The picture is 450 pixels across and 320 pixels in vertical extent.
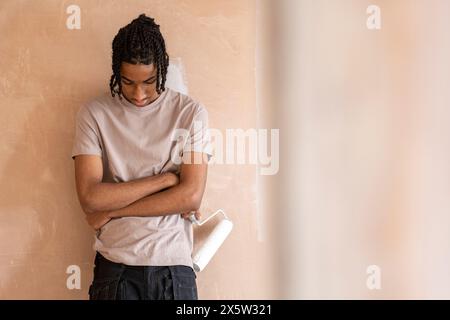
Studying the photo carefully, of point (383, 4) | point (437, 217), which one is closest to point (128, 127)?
point (383, 4)

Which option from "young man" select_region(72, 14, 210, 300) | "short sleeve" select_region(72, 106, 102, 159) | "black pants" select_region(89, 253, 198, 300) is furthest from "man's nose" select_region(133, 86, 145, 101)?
"black pants" select_region(89, 253, 198, 300)

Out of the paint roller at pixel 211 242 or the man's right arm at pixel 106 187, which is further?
the paint roller at pixel 211 242

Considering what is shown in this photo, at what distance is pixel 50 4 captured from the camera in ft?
6.05

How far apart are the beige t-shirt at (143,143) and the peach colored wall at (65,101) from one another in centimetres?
20

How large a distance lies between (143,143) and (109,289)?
1.30 ft

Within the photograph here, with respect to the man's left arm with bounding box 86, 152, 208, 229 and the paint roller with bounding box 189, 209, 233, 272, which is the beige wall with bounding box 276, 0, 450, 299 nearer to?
the paint roller with bounding box 189, 209, 233, 272

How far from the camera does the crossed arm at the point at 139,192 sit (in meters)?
1.60

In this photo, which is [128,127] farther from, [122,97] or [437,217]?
[437,217]

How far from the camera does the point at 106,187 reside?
1.60 meters
